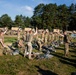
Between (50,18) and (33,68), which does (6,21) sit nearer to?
(50,18)

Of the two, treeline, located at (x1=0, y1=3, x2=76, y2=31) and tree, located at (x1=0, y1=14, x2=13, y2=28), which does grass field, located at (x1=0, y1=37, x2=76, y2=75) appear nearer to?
treeline, located at (x1=0, y1=3, x2=76, y2=31)

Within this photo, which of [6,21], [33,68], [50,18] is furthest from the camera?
[6,21]

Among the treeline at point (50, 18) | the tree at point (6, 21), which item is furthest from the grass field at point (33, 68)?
the tree at point (6, 21)

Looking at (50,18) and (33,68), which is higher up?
(50,18)

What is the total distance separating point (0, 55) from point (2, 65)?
418 cm

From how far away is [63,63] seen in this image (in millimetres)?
17438

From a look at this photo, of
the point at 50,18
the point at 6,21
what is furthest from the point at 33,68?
the point at 6,21

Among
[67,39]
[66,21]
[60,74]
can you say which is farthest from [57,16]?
[60,74]

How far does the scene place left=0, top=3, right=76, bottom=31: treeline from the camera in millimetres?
105250

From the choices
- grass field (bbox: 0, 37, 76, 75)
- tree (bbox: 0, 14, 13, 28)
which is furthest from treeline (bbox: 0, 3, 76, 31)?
grass field (bbox: 0, 37, 76, 75)

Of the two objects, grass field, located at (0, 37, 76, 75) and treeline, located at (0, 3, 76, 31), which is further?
treeline, located at (0, 3, 76, 31)

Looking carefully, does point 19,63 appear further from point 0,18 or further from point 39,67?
point 0,18

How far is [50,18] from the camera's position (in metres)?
106

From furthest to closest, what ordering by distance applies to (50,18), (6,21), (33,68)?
(6,21)
(50,18)
(33,68)
